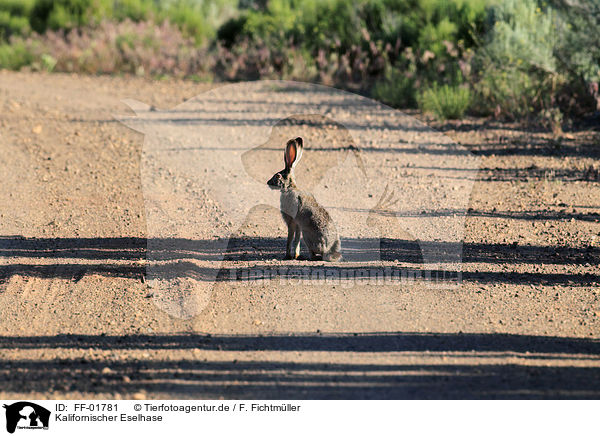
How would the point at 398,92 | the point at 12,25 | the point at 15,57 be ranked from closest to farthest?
the point at 398,92 → the point at 15,57 → the point at 12,25

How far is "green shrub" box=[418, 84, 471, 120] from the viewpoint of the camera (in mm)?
10047

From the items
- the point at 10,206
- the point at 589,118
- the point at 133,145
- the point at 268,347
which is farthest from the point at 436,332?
the point at 589,118

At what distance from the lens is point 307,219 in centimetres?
550

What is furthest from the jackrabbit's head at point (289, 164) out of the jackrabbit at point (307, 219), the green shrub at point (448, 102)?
the green shrub at point (448, 102)

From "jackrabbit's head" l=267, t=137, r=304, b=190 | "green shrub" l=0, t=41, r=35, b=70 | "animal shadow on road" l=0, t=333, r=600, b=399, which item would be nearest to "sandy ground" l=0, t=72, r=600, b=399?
"animal shadow on road" l=0, t=333, r=600, b=399

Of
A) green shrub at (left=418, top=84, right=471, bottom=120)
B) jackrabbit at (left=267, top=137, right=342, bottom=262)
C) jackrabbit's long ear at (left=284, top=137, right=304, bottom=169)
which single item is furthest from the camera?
green shrub at (left=418, top=84, right=471, bottom=120)

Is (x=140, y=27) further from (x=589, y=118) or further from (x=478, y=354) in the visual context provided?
(x=478, y=354)

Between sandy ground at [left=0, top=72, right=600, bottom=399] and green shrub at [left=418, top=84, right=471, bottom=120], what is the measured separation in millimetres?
1721

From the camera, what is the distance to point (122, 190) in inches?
301

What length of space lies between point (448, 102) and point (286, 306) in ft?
18.4

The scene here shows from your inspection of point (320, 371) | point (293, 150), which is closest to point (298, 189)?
point (293, 150)
